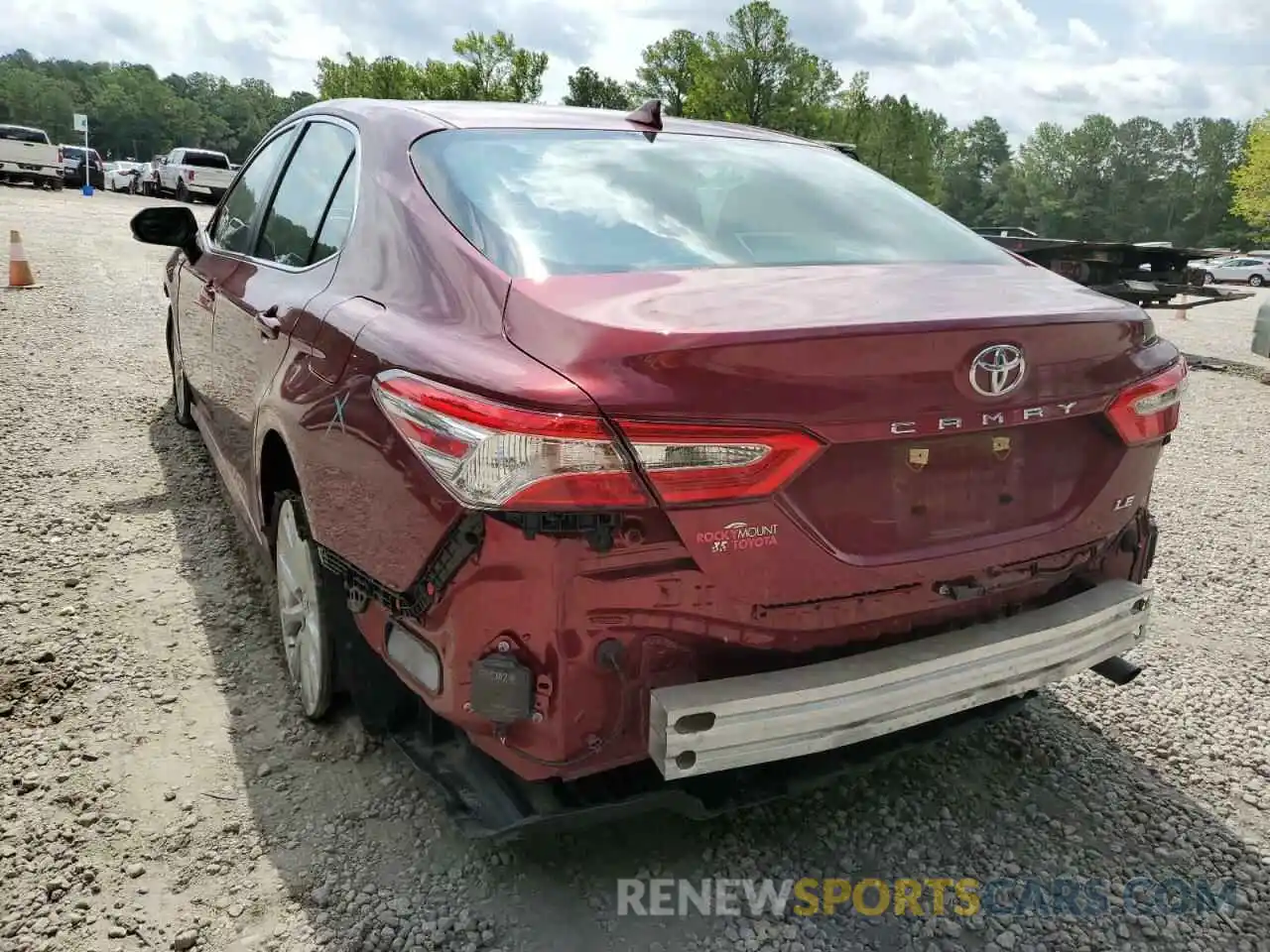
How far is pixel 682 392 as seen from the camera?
1.88 metres

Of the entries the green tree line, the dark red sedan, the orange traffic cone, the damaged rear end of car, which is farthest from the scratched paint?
the green tree line

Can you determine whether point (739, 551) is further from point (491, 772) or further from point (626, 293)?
point (491, 772)

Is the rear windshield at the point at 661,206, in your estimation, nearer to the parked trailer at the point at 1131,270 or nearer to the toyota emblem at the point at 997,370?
the toyota emblem at the point at 997,370

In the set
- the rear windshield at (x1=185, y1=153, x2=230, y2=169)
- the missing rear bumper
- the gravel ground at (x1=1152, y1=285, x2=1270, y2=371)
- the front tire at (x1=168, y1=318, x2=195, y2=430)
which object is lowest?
the gravel ground at (x1=1152, y1=285, x2=1270, y2=371)

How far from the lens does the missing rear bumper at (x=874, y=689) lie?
1.97 metres

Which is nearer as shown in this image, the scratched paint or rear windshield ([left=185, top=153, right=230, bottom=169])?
the scratched paint

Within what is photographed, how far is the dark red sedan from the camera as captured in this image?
1902 mm

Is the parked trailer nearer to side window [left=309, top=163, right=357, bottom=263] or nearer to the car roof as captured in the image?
the car roof

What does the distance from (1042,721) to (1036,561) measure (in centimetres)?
109

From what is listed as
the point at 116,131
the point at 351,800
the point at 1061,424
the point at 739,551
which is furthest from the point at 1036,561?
the point at 116,131

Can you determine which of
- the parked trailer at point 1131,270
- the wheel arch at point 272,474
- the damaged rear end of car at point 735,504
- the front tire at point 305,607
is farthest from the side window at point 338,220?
the parked trailer at point 1131,270

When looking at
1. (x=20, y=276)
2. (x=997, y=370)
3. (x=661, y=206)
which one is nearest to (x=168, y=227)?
(x=661, y=206)

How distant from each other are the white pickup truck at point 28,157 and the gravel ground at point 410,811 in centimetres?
3747

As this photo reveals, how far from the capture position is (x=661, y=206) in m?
2.70
